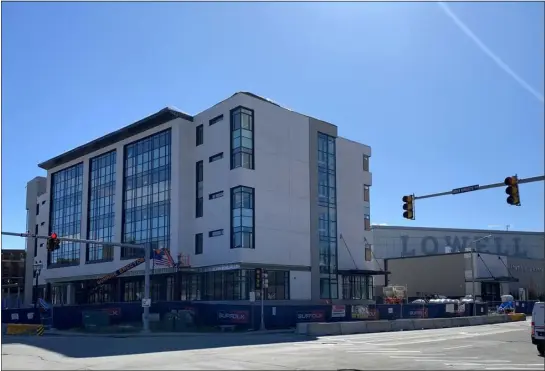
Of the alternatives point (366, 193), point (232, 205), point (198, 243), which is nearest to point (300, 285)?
point (232, 205)

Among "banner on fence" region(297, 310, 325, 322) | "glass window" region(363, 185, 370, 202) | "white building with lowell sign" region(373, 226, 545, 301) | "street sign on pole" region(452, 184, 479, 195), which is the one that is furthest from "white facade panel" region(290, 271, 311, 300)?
"street sign on pole" region(452, 184, 479, 195)

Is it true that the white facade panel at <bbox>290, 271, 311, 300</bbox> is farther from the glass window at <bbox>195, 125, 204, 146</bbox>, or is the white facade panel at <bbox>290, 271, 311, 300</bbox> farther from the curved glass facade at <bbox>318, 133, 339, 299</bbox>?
the glass window at <bbox>195, 125, 204, 146</bbox>

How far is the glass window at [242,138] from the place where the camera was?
51.4 metres

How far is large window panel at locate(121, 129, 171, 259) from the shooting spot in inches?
2235

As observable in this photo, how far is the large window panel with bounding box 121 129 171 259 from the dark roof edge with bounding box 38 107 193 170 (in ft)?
3.87

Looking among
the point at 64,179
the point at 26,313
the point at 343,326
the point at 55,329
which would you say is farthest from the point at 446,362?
the point at 64,179

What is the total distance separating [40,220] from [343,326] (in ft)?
187

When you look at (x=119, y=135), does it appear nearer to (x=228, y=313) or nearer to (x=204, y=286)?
(x=204, y=286)

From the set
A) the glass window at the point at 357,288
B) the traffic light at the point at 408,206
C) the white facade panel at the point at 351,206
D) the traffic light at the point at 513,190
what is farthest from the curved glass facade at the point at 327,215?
the traffic light at the point at 513,190

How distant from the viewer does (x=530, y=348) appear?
23266 millimetres

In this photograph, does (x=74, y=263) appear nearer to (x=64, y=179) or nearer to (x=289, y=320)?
(x=64, y=179)

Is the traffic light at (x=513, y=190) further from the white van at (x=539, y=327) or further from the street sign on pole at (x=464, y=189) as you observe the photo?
the white van at (x=539, y=327)

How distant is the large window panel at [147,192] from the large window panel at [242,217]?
8238 millimetres

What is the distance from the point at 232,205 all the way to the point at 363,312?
14.4 m
